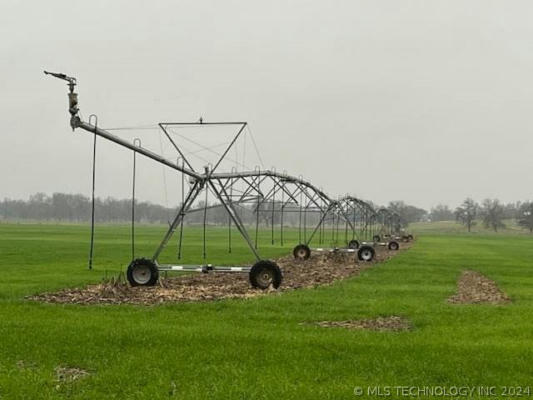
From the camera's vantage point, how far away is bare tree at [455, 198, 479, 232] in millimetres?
176500

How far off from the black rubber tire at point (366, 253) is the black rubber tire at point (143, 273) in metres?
19.7

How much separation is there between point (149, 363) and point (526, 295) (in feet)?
50.1

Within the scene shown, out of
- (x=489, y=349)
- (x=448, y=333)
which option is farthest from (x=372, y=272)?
(x=489, y=349)

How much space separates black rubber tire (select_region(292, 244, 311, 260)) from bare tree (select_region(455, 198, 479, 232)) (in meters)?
144

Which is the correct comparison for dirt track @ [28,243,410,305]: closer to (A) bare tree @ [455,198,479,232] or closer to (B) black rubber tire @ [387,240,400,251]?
(B) black rubber tire @ [387,240,400,251]

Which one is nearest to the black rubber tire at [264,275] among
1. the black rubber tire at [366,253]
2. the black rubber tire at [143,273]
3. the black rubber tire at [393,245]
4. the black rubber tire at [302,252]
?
the black rubber tire at [143,273]

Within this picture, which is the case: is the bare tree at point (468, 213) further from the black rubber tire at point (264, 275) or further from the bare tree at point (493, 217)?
the black rubber tire at point (264, 275)

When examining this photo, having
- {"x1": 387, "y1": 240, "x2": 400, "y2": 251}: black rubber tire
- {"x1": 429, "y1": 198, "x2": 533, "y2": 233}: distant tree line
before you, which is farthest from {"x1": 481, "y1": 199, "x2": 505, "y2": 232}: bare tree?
{"x1": 387, "y1": 240, "x2": 400, "y2": 251}: black rubber tire

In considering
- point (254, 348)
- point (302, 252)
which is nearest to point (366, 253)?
point (302, 252)

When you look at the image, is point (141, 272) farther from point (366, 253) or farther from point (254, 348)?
point (366, 253)

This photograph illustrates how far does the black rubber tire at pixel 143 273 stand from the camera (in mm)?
21688

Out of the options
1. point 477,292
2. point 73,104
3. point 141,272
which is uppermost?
point 73,104

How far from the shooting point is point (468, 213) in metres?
177

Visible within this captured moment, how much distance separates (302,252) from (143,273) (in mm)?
18697
